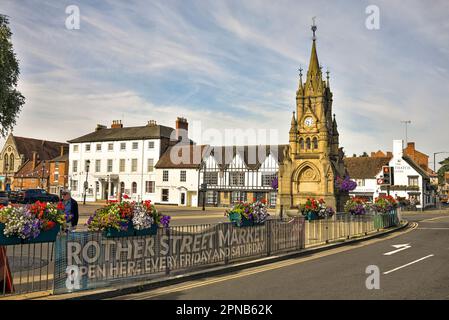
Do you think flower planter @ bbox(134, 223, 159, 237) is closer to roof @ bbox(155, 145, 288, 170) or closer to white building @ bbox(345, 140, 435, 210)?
roof @ bbox(155, 145, 288, 170)

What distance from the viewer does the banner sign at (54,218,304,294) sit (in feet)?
25.3

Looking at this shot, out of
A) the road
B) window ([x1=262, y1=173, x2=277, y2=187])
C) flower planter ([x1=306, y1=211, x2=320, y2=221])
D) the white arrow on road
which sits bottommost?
the white arrow on road

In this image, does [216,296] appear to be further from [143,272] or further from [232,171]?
[232,171]

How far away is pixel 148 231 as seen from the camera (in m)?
9.21

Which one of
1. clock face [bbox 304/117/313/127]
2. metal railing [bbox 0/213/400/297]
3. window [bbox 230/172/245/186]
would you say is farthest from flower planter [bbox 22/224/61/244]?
window [bbox 230/172/245/186]

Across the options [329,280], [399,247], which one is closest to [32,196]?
[399,247]

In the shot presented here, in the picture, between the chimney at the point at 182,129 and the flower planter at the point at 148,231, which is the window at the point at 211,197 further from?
the flower planter at the point at 148,231

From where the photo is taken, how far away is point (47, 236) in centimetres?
796

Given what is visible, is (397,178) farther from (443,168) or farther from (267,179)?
(443,168)

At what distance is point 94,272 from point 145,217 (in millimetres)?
1616

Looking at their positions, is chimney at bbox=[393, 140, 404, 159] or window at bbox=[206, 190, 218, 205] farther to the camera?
chimney at bbox=[393, 140, 404, 159]

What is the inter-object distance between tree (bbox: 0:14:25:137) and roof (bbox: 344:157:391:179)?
49.2 metres

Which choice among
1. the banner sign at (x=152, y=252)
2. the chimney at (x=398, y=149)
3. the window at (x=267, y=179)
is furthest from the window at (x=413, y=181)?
the banner sign at (x=152, y=252)
